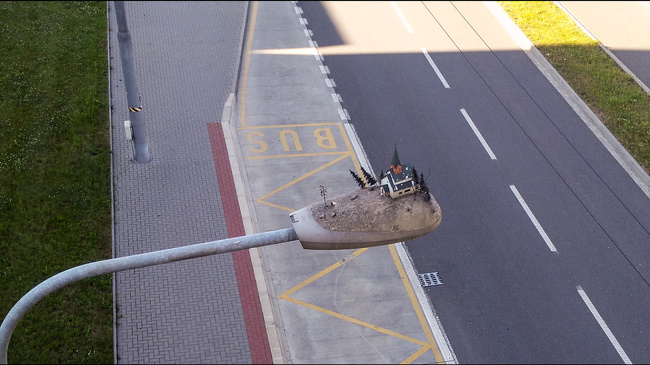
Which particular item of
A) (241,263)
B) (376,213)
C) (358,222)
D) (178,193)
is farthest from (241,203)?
(376,213)

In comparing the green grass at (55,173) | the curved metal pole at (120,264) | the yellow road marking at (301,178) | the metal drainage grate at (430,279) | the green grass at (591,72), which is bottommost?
the green grass at (55,173)

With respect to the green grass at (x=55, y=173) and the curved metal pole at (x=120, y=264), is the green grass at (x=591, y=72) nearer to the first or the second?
the curved metal pole at (x=120, y=264)

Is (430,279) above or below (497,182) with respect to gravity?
below

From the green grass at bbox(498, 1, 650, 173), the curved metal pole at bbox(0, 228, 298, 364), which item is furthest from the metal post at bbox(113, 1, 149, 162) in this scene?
the green grass at bbox(498, 1, 650, 173)

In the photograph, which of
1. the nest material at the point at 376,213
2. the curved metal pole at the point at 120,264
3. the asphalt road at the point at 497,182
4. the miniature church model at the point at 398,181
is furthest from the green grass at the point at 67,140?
the miniature church model at the point at 398,181

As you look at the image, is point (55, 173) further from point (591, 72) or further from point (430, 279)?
point (591, 72)

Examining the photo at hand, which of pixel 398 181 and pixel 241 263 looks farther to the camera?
pixel 241 263

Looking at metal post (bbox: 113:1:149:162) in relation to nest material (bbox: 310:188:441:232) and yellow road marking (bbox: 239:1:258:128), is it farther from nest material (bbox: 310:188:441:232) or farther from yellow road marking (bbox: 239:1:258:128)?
nest material (bbox: 310:188:441:232)

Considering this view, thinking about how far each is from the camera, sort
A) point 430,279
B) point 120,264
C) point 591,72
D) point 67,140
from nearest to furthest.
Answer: point 120,264 → point 430,279 → point 67,140 → point 591,72
